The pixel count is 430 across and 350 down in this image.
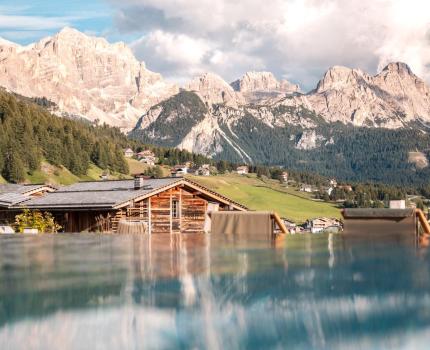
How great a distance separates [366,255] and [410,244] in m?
3.28

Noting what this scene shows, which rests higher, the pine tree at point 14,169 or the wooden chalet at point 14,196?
the pine tree at point 14,169

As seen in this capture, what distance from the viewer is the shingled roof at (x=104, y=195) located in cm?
5138

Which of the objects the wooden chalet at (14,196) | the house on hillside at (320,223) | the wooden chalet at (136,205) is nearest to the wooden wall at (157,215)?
the wooden chalet at (136,205)

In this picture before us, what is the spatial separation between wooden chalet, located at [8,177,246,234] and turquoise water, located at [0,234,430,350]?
→ 1313 inches

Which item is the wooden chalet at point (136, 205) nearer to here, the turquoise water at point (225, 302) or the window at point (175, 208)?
the window at point (175, 208)

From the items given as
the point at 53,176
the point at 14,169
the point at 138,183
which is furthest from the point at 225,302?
the point at 53,176

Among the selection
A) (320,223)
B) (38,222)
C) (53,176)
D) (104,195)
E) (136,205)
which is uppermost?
(53,176)

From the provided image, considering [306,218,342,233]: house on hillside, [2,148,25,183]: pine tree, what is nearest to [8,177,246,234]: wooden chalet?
[2,148,25,183]: pine tree

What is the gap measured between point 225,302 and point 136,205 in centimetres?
4278

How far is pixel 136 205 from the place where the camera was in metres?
54.7

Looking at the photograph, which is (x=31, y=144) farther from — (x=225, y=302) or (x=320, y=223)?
(x=225, y=302)

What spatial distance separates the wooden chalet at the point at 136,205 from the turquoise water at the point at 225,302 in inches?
1313

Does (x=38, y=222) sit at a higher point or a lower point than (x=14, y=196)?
lower

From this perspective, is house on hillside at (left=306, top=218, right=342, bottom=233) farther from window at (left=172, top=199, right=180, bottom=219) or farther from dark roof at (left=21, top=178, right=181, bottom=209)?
window at (left=172, top=199, right=180, bottom=219)
